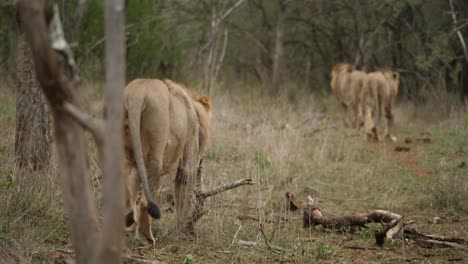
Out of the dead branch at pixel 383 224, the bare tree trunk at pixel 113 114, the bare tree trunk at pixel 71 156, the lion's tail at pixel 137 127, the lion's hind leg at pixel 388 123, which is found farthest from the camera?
the lion's hind leg at pixel 388 123

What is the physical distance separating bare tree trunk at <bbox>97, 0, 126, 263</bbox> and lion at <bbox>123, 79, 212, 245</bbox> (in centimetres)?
229

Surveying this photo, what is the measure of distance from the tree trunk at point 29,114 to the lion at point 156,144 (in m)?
1.44

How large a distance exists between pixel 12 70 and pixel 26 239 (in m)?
8.89

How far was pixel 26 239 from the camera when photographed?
462 centimetres

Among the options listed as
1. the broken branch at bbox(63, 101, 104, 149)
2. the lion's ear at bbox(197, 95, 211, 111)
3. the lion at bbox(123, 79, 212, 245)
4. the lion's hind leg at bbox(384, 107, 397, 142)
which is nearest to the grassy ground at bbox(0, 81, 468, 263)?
the lion at bbox(123, 79, 212, 245)

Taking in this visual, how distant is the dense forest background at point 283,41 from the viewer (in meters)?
14.8

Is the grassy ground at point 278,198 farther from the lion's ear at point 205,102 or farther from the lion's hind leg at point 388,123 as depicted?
the lion's hind leg at point 388,123

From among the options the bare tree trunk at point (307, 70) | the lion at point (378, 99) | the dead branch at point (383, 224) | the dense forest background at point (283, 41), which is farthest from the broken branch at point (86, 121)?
the bare tree trunk at point (307, 70)

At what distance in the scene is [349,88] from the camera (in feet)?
54.0

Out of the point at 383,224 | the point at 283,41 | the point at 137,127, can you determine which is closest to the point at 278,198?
the point at 383,224

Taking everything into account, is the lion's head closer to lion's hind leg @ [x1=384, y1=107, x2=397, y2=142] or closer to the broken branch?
the broken branch

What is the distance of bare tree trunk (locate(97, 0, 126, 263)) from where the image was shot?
2.42 meters

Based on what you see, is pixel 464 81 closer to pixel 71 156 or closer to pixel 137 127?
pixel 137 127

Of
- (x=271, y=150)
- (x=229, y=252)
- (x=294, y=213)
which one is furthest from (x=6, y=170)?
(x=271, y=150)
